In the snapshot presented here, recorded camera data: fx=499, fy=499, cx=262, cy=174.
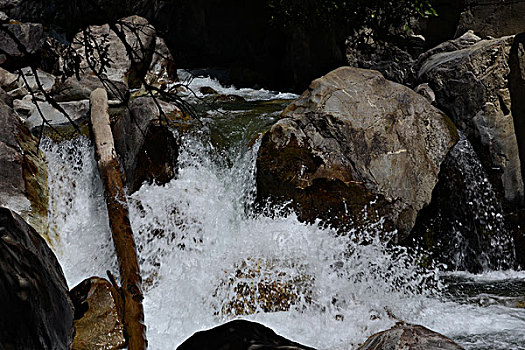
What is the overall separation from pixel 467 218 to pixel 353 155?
167cm

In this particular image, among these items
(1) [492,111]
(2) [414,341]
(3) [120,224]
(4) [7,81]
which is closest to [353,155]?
(1) [492,111]

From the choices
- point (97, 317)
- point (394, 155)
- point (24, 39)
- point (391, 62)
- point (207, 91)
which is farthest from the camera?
point (24, 39)

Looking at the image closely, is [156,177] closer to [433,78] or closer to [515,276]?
[433,78]

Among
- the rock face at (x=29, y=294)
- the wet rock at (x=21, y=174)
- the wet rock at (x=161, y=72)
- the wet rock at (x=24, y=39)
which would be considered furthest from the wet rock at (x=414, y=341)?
the wet rock at (x=24, y=39)

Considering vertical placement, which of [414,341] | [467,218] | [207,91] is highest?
[207,91]

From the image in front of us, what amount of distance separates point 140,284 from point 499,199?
4.13 m

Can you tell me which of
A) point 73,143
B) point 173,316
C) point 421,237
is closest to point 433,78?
point 421,237

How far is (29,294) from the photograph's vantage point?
68.1 inches

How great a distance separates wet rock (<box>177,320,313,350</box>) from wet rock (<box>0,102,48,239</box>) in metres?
3.75

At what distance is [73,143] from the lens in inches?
254

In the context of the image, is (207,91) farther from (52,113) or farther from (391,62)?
(391,62)

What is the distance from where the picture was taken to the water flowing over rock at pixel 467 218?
18.9ft

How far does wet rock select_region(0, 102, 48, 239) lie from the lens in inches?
219

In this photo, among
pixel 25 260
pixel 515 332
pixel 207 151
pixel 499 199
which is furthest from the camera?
pixel 207 151
